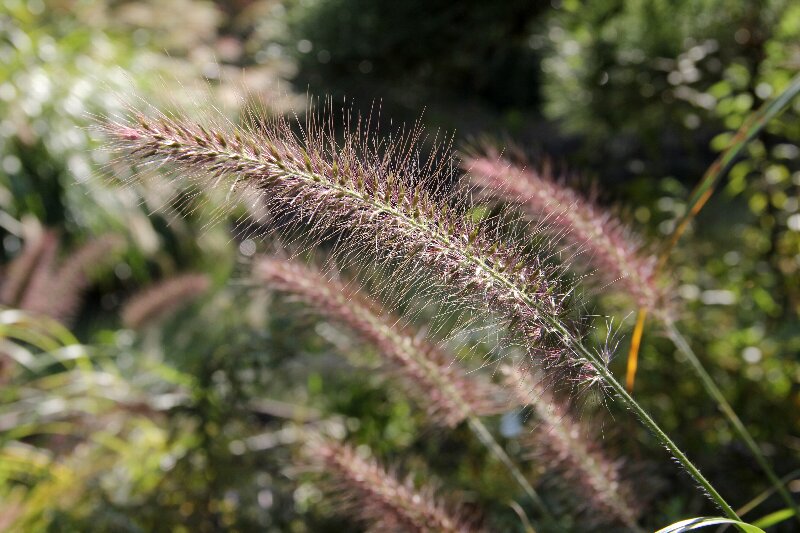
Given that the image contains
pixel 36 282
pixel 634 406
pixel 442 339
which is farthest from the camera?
pixel 36 282

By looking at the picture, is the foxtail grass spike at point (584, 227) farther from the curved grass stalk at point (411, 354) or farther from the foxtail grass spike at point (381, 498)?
the foxtail grass spike at point (381, 498)

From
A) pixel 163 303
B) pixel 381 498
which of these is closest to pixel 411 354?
pixel 381 498

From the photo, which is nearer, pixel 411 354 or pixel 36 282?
pixel 411 354

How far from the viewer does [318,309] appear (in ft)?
5.61

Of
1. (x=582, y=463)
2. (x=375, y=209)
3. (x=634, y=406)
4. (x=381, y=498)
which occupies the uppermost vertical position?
(x=375, y=209)

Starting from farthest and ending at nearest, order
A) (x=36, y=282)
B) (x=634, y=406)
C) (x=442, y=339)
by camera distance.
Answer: (x=36, y=282), (x=442, y=339), (x=634, y=406)

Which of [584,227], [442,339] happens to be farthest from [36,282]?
[584,227]

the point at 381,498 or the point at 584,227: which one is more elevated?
the point at 584,227

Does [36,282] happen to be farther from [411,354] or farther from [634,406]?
[634,406]

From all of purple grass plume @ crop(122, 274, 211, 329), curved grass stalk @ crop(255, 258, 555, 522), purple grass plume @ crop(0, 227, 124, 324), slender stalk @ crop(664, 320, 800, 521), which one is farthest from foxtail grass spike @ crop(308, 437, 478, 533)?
purple grass plume @ crop(0, 227, 124, 324)

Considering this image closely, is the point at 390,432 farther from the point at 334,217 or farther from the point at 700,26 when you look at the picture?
the point at 334,217

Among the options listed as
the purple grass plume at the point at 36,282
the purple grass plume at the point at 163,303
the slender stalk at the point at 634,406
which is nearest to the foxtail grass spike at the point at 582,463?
the slender stalk at the point at 634,406

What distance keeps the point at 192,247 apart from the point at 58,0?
2154 millimetres

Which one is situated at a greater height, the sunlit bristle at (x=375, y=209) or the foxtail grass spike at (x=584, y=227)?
the sunlit bristle at (x=375, y=209)
